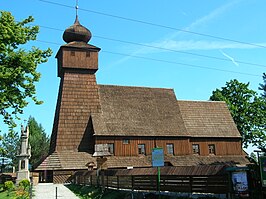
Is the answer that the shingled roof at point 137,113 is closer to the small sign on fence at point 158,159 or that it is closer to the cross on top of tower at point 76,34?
the cross on top of tower at point 76,34

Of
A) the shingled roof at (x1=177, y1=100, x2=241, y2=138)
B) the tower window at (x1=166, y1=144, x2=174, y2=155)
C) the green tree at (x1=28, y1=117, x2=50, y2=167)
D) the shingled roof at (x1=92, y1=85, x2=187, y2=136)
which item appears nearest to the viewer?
the shingled roof at (x1=92, y1=85, x2=187, y2=136)

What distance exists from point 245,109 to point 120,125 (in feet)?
76.3

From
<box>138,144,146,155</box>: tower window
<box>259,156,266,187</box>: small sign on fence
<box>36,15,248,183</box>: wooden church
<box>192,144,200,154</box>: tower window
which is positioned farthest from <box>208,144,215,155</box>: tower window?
<box>259,156,266,187</box>: small sign on fence

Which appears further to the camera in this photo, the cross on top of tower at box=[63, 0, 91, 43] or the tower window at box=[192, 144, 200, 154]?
the tower window at box=[192, 144, 200, 154]

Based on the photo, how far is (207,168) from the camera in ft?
45.3

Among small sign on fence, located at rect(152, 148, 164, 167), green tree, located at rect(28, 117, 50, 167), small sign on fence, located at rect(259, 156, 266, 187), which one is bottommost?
small sign on fence, located at rect(259, 156, 266, 187)

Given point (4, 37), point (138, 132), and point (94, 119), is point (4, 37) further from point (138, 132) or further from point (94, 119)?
point (138, 132)

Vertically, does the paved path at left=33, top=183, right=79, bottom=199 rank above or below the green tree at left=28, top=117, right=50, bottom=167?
below

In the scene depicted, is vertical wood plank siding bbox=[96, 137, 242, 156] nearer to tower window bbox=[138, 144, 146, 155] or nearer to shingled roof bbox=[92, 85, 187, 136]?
tower window bbox=[138, 144, 146, 155]

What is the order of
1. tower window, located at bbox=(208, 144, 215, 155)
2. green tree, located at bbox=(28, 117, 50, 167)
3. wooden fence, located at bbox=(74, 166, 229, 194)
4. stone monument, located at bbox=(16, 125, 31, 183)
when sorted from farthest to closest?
1. green tree, located at bbox=(28, 117, 50, 167)
2. tower window, located at bbox=(208, 144, 215, 155)
3. stone monument, located at bbox=(16, 125, 31, 183)
4. wooden fence, located at bbox=(74, 166, 229, 194)

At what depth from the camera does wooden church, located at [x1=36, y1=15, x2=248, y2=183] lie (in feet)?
119

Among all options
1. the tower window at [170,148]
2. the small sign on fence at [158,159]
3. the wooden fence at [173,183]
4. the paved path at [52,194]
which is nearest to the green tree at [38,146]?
the tower window at [170,148]

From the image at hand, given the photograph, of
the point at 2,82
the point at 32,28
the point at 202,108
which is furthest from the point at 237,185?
the point at 202,108

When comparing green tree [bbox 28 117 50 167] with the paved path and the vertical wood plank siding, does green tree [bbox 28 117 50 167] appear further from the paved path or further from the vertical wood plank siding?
the paved path
